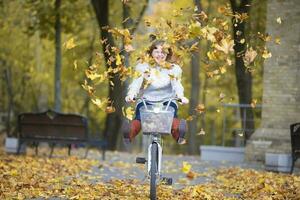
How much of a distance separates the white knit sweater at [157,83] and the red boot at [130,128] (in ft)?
1.09

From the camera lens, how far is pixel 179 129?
754 cm

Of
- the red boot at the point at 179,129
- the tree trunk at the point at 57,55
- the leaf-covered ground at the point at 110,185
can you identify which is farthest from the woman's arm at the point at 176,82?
the tree trunk at the point at 57,55

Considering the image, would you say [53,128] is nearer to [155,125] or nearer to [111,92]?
[111,92]

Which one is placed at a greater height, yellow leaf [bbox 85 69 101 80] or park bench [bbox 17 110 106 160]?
yellow leaf [bbox 85 69 101 80]

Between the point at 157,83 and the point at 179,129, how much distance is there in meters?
0.58

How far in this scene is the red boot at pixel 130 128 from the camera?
7496 millimetres

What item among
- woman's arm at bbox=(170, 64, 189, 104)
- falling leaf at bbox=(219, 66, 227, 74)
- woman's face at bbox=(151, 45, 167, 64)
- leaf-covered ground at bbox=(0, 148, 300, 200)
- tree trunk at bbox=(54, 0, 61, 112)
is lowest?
leaf-covered ground at bbox=(0, 148, 300, 200)

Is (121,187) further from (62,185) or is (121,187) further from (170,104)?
(170,104)

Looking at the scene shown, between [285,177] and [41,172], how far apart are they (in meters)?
4.26

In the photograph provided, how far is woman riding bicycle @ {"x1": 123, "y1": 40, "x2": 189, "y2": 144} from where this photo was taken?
24.7ft

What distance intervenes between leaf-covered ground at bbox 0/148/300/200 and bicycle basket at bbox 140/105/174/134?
51 centimetres

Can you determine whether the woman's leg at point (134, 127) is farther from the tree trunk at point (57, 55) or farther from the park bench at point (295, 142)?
the tree trunk at point (57, 55)

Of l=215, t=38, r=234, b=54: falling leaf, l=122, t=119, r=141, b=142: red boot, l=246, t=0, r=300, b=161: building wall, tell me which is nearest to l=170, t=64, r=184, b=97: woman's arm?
l=122, t=119, r=141, b=142: red boot

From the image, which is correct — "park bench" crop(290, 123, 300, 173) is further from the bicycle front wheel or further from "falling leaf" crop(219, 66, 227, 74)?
the bicycle front wheel
